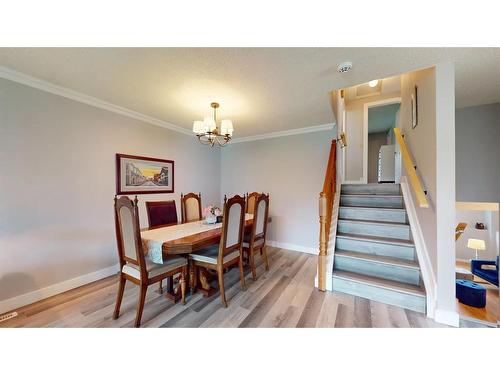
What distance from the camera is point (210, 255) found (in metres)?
1.89

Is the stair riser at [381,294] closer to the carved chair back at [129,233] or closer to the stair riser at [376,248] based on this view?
the stair riser at [376,248]

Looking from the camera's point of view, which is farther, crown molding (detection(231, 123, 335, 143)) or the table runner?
crown molding (detection(231, 123, 335, 143))

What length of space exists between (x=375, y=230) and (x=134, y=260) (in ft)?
8.97

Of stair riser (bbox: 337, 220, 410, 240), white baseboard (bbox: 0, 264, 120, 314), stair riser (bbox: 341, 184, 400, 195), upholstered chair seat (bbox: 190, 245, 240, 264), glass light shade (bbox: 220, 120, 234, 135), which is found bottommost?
white baseboard (bbox: 0, 264, 120, 314)

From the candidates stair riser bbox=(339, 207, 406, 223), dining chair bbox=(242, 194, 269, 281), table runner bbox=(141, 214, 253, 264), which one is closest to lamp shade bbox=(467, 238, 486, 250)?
stair riser bbox=(339, 207, 406, 223)

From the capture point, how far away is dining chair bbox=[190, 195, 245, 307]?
5.67ft

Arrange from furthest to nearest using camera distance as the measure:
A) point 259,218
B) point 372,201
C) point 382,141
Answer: point 382,141 → point 372,201 → point 259,218

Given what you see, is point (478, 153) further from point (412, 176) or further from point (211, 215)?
point (211, 215)

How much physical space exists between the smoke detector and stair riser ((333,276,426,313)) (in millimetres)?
2097

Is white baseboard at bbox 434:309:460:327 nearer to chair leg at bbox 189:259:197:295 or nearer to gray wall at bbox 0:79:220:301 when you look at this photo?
chair leg at bbox 189:259:197:295

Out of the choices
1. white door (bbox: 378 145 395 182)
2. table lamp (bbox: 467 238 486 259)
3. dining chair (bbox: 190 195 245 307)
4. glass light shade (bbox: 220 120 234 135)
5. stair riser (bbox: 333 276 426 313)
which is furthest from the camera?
white door (bbox: 378 145 395 182)

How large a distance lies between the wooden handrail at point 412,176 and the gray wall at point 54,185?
3.49 meters

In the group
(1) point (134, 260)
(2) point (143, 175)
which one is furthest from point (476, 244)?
(2) point (143, 175)
